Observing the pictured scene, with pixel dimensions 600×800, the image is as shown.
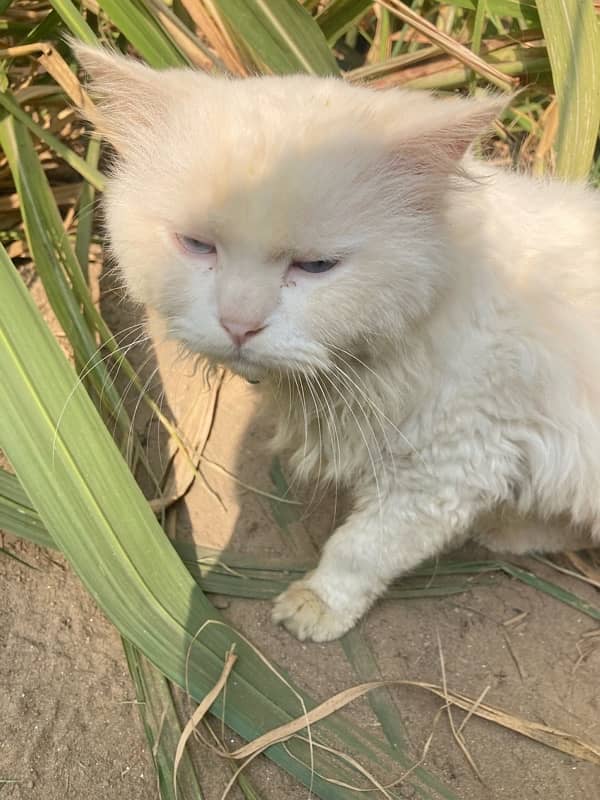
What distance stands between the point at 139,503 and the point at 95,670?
12.5 inches

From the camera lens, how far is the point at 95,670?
1122 mm

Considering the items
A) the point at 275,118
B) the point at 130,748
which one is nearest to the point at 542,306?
the point at 275,118

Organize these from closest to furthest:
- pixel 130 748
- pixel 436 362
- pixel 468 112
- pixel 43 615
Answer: pixel 468 112, pixel 436 362, pixel 130 748, pixel 43 615

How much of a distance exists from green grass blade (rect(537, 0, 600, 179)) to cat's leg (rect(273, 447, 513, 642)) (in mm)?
664

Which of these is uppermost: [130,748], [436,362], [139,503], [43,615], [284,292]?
[284,292]

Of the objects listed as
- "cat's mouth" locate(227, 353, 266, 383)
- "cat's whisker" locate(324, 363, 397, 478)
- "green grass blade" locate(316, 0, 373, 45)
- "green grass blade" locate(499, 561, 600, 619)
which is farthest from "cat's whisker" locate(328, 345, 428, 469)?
"green grass blade" locate(316, 0, 373, 45)

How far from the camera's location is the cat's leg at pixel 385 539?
101cm

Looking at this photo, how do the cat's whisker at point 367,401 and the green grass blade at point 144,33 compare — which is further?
the green grass blade at point 144,33

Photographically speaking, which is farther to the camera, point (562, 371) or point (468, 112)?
point (562, 371)

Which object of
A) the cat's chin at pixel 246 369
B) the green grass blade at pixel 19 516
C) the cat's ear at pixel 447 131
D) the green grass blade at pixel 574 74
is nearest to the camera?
A: the cat's ear at pixel 447 131

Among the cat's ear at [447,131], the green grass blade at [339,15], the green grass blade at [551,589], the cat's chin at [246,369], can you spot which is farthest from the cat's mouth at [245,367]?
the green grass blade at [339,15]

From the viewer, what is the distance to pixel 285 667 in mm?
1193

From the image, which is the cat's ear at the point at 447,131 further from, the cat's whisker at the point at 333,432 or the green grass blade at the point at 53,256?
the green grass blade at the point at 53,256

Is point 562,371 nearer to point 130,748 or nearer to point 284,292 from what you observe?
point 284,292
